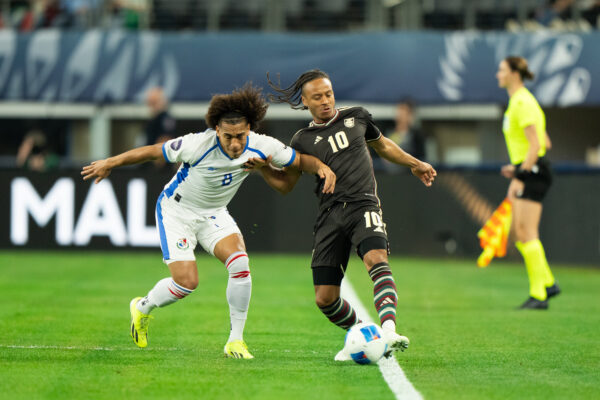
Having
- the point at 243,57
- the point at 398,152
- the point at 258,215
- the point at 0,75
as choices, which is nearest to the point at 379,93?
the point at 243,57

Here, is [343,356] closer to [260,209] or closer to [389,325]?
[389,325]

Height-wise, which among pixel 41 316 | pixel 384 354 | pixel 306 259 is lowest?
pixel 306 259

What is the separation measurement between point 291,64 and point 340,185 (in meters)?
12.2

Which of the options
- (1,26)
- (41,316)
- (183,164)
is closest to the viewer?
(183,164)

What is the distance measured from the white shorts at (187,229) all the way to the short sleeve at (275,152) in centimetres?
63

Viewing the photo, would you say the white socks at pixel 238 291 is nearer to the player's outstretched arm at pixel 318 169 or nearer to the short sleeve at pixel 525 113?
the player's outstretched arm at pixel 318 169

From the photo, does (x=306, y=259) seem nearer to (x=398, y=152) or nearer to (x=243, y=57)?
(x=243, y=57)

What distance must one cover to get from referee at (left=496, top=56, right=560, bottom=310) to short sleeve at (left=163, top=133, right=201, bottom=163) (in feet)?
14.8

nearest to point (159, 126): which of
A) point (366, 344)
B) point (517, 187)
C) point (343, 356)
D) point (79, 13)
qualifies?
point (79, 13)

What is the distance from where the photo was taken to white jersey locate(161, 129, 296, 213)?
7176mm

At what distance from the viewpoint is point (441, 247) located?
16.9 meters

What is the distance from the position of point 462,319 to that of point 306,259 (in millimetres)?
7221

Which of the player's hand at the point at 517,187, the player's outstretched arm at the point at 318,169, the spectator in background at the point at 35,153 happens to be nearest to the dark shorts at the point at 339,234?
the player's outstretched arm at the point at 318,169

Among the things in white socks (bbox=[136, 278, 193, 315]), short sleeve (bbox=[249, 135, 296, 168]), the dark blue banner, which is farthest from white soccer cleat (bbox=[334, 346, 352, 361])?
the dark blue banner
